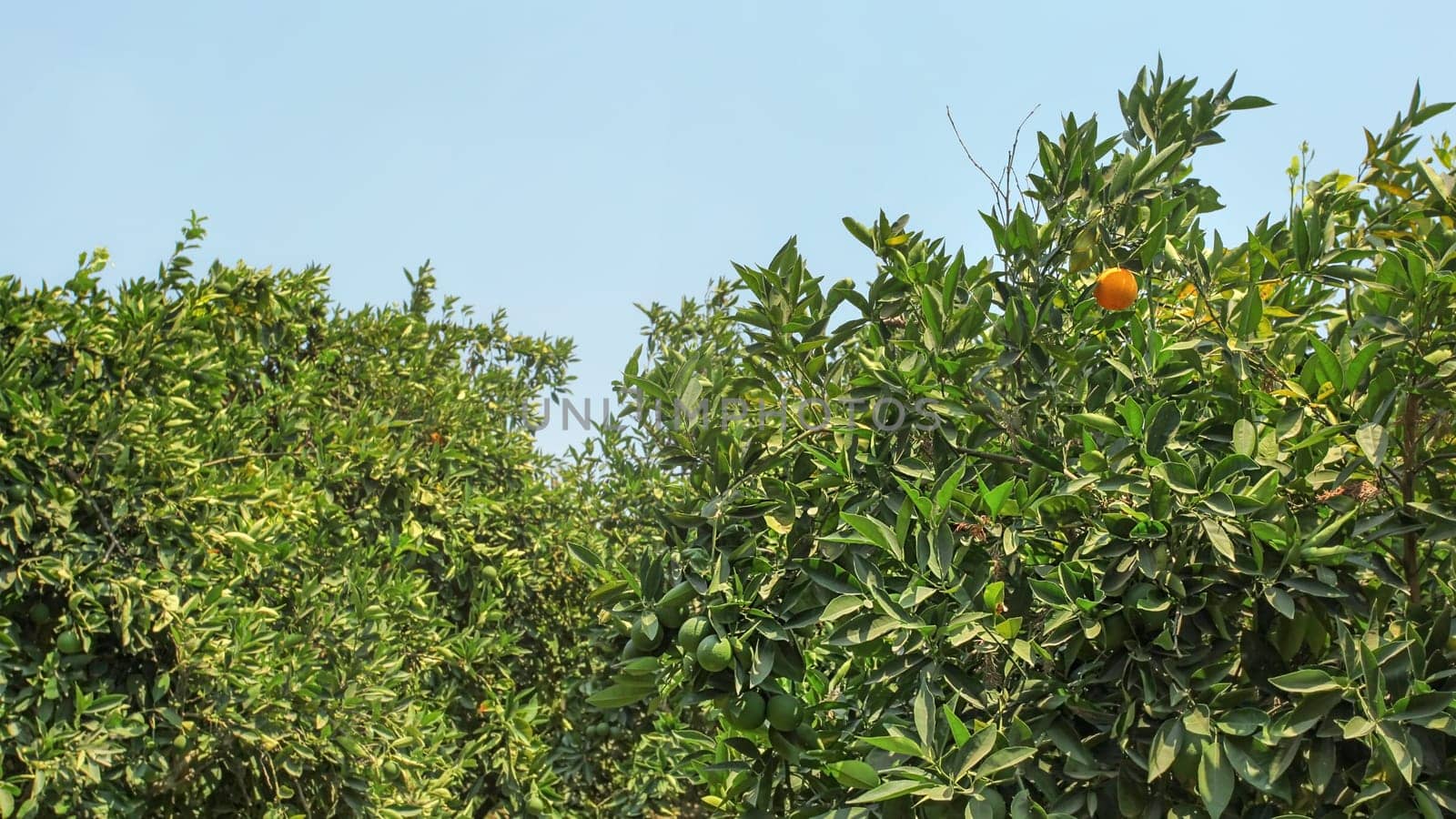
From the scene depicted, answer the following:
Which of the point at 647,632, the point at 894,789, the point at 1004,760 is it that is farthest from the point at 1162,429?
the point at 647,632

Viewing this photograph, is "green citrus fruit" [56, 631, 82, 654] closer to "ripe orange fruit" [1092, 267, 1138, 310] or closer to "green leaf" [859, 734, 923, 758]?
"green leaf" [859, 734, 923, 758]

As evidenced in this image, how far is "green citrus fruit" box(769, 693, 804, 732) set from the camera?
8.11 feet

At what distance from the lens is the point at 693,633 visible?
2.44 metres

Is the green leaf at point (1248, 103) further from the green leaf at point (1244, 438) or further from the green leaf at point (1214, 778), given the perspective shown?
the green leaf at point (1214, 778)

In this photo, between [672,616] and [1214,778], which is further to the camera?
[672,616]

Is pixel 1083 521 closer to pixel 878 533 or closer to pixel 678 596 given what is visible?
pixel 878 533

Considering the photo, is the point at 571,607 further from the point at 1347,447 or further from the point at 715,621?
the point at 1347,447

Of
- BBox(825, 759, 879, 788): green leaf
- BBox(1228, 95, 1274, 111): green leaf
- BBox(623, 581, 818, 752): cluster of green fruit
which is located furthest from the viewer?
BBox(1228, 95, 1274, 111): green leaf

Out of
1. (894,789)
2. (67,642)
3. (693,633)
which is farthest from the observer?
(67,642)

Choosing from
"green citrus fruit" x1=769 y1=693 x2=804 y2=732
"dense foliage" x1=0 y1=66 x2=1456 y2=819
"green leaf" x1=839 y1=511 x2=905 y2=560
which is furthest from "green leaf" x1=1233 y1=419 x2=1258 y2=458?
"green citrus fruit" x1=769 y1=693 x2=804 y2=732

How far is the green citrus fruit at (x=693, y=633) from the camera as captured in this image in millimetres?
2432

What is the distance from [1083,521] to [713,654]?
0.82 m

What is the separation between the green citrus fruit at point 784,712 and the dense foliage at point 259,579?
8.34 ft

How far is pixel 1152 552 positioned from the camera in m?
2.24
